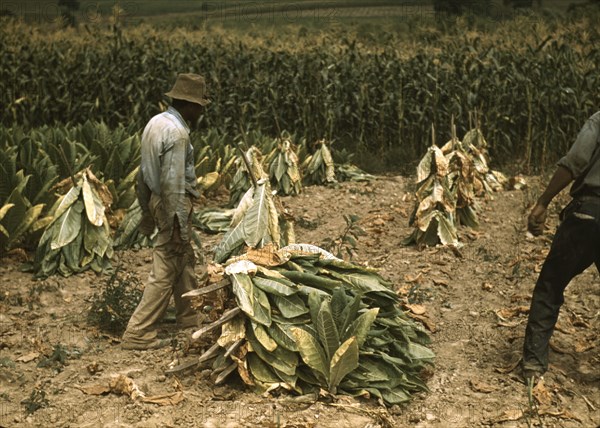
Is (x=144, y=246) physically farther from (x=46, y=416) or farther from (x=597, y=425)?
(x=597, y=425)

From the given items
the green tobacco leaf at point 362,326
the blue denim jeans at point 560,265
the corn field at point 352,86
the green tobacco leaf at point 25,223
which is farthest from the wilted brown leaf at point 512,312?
the corn field at point 352,86

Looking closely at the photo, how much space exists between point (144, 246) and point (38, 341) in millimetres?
2083

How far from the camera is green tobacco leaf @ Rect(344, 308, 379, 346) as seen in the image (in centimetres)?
399

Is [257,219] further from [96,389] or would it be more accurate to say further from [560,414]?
[560,414]

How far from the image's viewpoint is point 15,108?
12445 millimetres

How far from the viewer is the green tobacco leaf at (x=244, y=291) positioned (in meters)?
3.94

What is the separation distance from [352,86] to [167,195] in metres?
7.87

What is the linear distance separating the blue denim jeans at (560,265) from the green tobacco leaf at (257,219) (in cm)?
171

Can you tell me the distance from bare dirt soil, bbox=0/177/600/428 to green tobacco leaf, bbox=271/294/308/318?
1.40 feet

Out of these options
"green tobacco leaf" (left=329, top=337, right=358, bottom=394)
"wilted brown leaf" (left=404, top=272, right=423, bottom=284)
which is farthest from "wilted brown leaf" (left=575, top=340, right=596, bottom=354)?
"green tobacco leaf" (left=329, top=337, right=358, bottom=394)

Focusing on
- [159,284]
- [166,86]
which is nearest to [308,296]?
[159,284]

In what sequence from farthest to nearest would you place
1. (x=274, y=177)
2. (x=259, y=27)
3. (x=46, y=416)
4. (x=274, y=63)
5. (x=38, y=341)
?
1. (x=259, y=27)
2. (x=274, y=63)
3. (x=274, y=177)
4. (x=38, y=341)
5. (x=46, y=416)

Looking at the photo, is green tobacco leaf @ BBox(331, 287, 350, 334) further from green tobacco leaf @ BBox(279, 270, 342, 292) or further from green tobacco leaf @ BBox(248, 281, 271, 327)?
green tobacco leaf @ BBox(248, 281, 271, 327)

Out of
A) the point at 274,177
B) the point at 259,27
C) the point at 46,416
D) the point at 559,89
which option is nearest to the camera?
the point at 46,416
